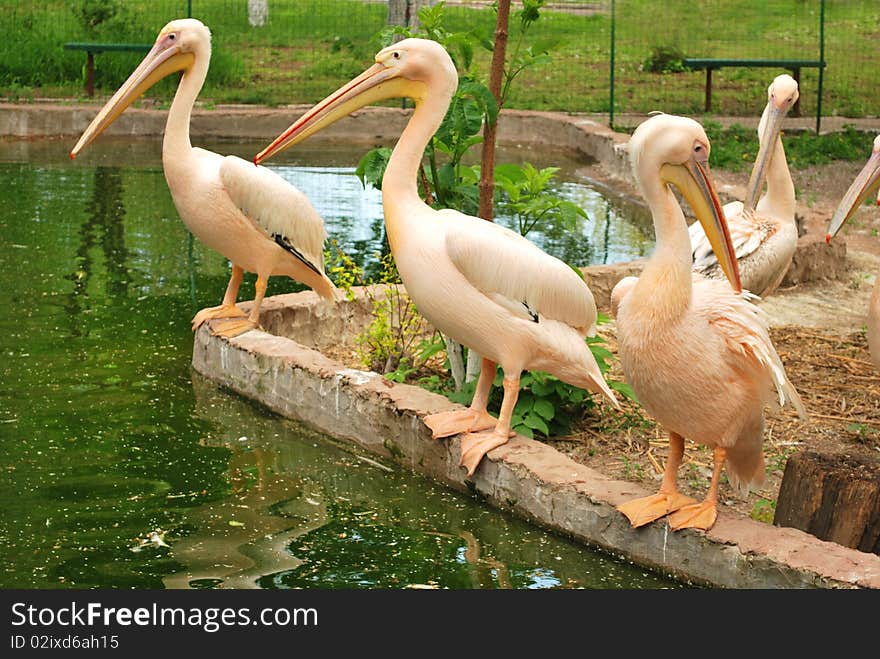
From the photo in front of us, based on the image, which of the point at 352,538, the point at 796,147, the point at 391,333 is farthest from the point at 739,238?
the point at 796,147

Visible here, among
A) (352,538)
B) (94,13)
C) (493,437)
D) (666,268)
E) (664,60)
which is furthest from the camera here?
(664,60)

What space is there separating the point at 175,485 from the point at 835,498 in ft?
7.32

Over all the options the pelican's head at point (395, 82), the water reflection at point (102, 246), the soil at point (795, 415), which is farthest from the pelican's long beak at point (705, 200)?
the water reflection at point (102, 246)

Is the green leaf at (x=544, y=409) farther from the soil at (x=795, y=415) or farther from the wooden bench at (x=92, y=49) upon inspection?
the wooden bench at (x=92, y=49)

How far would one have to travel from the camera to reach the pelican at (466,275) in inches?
169

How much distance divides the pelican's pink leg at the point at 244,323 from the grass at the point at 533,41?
6.95 meters

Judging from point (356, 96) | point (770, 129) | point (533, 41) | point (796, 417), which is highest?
point (533, 41)

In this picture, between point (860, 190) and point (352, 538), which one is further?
point (860, 190)

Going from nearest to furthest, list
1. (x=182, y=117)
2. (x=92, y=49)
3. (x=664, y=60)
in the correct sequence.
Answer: (x=182, y=117) → (x=92, y=49) → (x=664, y=60)

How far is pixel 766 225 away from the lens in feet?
18.7

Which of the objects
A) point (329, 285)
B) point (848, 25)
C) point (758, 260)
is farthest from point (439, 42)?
point (848, 25)

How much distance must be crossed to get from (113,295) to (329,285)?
1604mm

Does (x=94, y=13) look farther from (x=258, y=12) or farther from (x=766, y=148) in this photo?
(x=766, y=148)

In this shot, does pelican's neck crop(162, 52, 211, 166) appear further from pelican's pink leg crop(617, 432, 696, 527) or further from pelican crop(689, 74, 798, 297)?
pelican's pink leg crop(617, 432, 696, 527)
